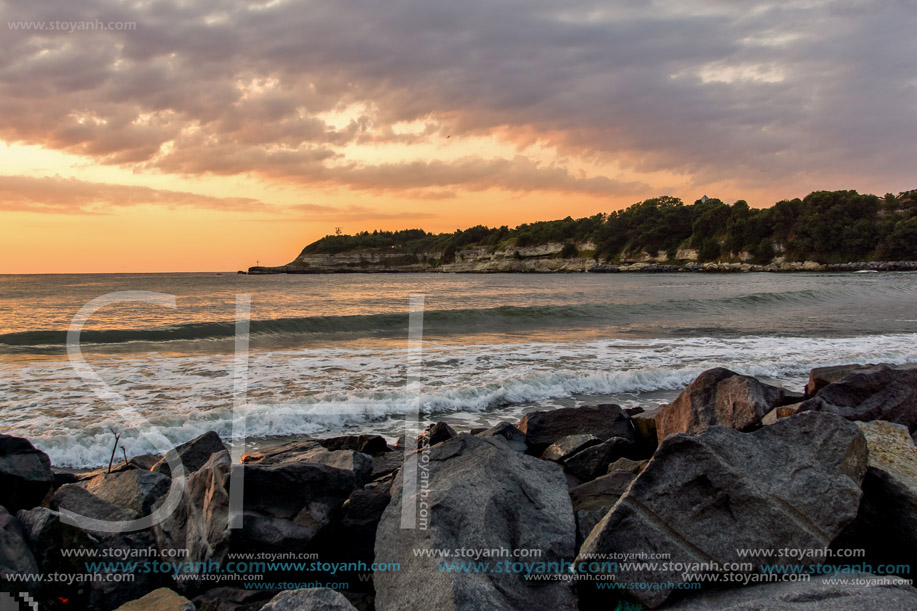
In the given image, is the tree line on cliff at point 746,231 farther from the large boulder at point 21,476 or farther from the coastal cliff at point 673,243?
the large boulder at point 21,476

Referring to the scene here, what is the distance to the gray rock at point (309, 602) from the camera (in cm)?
249

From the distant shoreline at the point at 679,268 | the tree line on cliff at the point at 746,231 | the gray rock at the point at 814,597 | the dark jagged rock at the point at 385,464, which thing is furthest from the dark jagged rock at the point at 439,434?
the tree line on cliff at the point at 746,231

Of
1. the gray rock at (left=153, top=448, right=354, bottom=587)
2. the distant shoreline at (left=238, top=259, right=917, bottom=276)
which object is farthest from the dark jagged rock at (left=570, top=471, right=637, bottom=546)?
the distant shoreline at (left=238, top=259, right=917, bottom=276)

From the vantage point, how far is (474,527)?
306 cm

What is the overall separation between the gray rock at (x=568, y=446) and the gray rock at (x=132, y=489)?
3.33 metres

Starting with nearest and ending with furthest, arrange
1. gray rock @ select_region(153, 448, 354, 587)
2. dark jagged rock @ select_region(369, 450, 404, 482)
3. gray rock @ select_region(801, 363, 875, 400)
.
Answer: gray rock @ select_region(153, 448, 354, 587) → dark jagged rock @ select_region(369, 450, 404, 482) → gray rock @ select_region(801, 363, 875, 400)

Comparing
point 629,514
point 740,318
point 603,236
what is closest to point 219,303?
point 740,318

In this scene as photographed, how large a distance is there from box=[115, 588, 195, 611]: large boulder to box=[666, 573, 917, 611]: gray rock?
2.58 m

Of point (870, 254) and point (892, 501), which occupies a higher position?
point (870, 254)

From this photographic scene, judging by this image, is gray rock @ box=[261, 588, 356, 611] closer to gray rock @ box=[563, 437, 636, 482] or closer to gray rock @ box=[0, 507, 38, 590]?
gray rock @ box=[0, 507, 38, 590]

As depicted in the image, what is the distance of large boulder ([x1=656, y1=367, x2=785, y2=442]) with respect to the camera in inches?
202

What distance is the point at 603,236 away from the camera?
13712 cm

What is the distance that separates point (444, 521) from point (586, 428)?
11.1 feet

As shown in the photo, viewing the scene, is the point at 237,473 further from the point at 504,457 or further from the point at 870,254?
the point at 870,254
